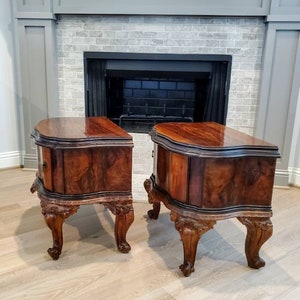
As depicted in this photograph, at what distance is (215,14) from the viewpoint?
259cm

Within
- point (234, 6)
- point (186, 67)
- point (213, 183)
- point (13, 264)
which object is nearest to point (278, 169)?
point (186, 67)

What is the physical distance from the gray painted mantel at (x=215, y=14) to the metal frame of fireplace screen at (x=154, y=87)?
0.34 meters

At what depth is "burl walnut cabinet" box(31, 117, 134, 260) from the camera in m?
1.48

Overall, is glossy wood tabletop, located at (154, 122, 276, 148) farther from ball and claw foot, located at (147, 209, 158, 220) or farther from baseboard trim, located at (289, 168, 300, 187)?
baseboard trim, located at (289, 168, 300, 187)

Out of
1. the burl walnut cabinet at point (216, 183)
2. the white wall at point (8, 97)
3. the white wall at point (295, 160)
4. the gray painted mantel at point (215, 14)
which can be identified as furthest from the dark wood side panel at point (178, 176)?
the white wall at point (8, 97)

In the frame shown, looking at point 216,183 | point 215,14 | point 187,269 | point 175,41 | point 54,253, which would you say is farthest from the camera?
point 175,41

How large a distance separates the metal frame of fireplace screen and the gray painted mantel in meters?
0.34

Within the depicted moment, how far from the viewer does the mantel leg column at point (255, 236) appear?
1.49 meters

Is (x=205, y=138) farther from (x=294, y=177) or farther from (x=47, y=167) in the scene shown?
(x=294, y=177)

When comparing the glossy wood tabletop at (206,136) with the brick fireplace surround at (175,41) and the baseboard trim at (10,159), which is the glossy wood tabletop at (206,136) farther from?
the baseboard trim at (10,159)

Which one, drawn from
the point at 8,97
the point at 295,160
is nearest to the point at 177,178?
the point at 295,160

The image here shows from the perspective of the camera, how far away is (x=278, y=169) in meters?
2.78


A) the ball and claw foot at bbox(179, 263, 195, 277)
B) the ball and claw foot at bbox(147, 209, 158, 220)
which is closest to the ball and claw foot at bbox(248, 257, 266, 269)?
the ball and claw foot at bbox(179, 263, 195, 277)

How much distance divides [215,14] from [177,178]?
174cm
